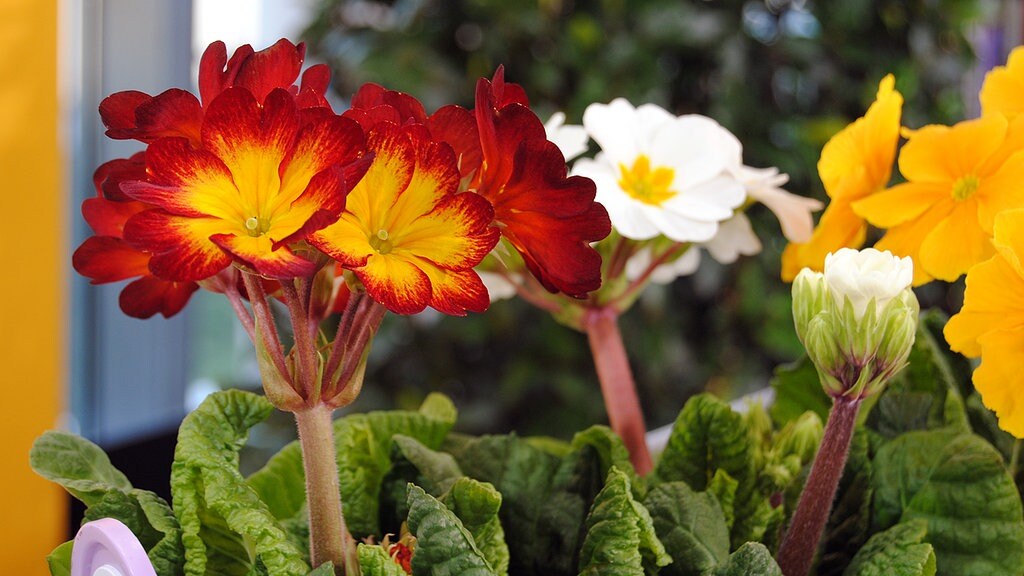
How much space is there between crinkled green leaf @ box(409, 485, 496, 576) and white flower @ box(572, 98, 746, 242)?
0.52 feet

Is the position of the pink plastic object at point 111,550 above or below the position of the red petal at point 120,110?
below

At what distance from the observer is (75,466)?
1.17ft

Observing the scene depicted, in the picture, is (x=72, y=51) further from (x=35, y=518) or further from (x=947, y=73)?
(x=947, y=73)

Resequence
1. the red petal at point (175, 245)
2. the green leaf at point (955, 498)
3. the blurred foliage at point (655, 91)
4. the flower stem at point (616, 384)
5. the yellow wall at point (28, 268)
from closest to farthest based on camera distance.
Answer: the red petal at point (175, 245) < the green leaf at point (955, 498) < the flower stem at point (616, 384) < the blurred foliage at point (655, 91) < the yellow wall at point (28, 268)

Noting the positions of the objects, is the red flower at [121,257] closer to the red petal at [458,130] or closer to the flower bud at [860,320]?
the red petal at [458,130]

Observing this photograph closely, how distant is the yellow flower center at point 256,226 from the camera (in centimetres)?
27

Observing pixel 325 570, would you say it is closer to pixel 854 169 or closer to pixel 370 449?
pixel 370 449

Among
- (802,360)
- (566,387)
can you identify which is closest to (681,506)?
(802,360)

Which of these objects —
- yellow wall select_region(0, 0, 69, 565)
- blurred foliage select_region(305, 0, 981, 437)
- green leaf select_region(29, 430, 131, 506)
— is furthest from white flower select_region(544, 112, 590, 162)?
yellow wall select_region(0, 0, 69, 565)

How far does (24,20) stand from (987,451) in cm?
187

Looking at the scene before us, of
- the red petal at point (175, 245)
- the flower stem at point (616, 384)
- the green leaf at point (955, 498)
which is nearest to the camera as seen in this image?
the red petal at point (175, 245)

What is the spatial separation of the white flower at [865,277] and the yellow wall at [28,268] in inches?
71.1

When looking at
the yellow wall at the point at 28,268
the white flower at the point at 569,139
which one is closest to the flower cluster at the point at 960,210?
the white flower at the point at 569,139

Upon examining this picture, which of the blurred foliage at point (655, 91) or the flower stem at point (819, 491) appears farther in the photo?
the blurred foliage at point (655, 91)
